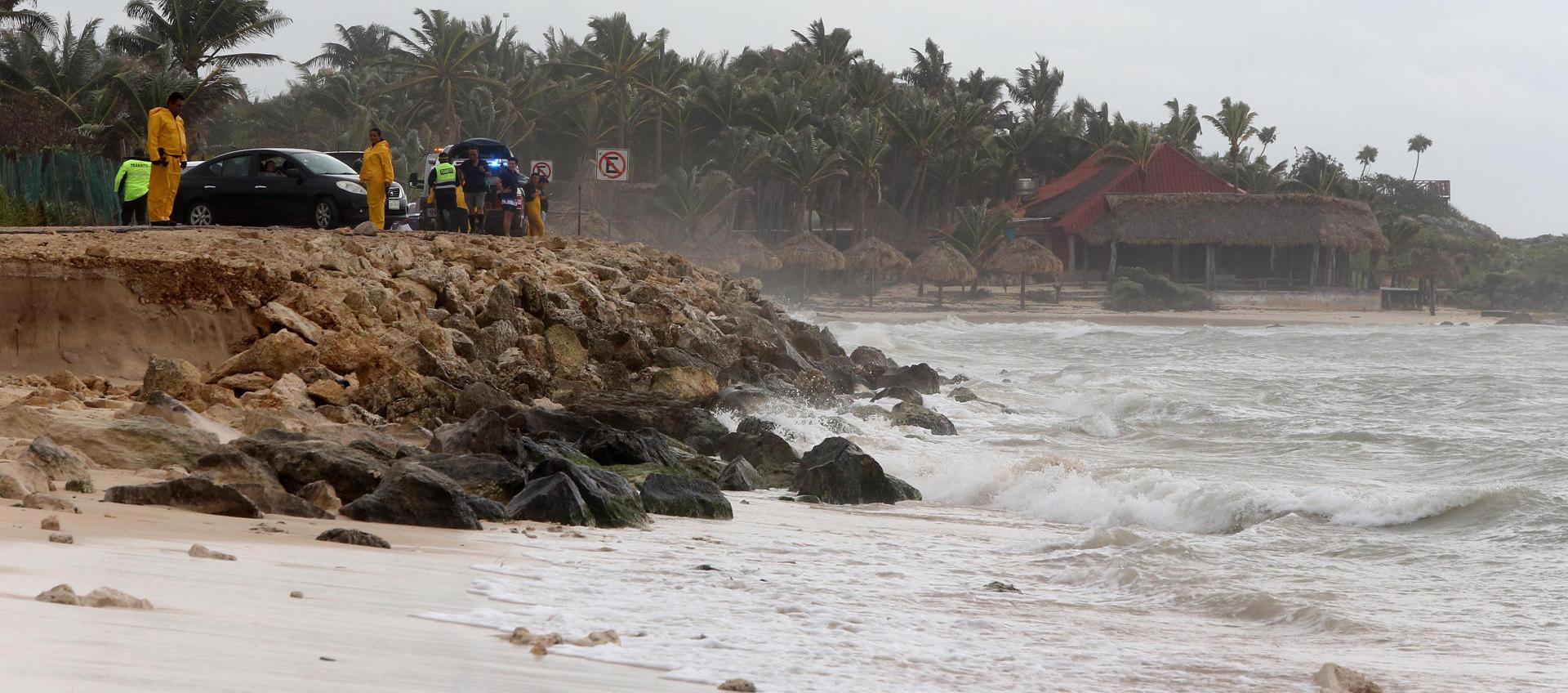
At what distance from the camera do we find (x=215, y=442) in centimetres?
767

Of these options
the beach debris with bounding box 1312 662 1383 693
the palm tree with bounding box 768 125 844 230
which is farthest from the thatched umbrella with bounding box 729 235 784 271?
the beach debris with bounding box 1312 662 1383 693

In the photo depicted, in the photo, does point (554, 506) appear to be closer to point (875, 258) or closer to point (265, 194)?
point (265, 194)

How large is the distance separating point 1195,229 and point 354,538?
47.8 m

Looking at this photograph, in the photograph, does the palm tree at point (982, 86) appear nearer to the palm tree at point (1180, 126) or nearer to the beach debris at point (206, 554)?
the palm tree at point (1180, 126)

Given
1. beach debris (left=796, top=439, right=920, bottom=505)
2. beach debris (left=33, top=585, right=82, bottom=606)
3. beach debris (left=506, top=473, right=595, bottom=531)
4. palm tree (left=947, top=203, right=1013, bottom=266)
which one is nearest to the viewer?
beach debris (left=33, top=585, right=82, bottom=606)

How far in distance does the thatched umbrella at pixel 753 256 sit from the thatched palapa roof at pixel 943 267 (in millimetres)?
4798

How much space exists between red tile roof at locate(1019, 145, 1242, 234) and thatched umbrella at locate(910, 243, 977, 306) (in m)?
5.98

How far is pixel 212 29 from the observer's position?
1259 inches

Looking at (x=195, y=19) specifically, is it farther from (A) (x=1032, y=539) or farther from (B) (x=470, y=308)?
(A) (x=1032, y=539)

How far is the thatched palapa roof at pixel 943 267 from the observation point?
4872cm

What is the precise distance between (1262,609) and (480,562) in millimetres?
3687

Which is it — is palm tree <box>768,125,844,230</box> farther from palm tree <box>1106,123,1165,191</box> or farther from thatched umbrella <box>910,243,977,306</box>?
palm tree <box>1106,123,1165,191</box>

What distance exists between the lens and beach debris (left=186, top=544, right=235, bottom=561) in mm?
5281

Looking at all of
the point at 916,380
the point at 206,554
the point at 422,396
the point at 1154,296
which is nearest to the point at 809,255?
the point at 1154,296
